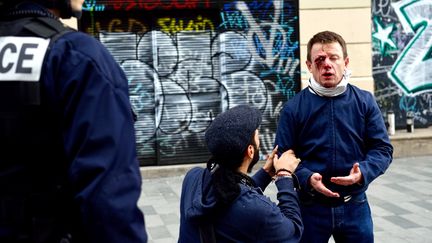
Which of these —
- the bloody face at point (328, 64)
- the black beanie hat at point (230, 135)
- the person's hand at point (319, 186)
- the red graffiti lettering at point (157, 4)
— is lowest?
the person's hand at point (319, 186)

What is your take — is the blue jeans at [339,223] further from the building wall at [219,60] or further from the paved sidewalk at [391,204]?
the building wall at [219,60]

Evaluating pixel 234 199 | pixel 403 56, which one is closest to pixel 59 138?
pixel 234 199

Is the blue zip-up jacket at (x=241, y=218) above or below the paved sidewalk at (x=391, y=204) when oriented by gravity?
above

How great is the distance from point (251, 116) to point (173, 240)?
11.0ft

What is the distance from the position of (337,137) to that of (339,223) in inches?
19.5

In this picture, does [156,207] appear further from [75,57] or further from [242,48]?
[75,57]

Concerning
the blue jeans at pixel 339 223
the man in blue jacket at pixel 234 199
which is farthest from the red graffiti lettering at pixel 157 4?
the man in blue jacket at pixel 234 199

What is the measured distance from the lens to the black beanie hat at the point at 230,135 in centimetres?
257

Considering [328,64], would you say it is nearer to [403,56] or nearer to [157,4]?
[157,4]

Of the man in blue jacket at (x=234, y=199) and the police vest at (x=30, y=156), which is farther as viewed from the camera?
the man in blue jacket at (x=234, y=199)

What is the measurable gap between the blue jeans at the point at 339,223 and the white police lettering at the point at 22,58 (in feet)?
6.50

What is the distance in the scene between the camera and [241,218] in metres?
2.46

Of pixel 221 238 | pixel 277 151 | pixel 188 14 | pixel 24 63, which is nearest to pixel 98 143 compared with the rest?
pixel 24 63

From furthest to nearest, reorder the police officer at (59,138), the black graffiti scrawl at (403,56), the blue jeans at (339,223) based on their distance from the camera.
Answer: the black graffiti scrawl at (403,56) < the blue jeans at (339,223) < the police officer at (59,138)
